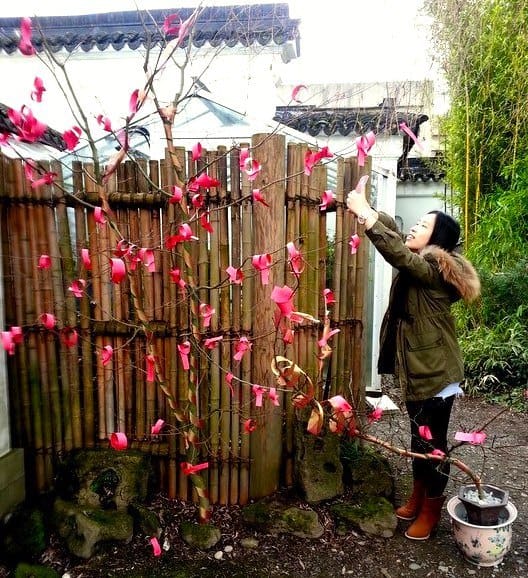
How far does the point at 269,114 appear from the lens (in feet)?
23.3

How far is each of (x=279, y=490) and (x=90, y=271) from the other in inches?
65.9

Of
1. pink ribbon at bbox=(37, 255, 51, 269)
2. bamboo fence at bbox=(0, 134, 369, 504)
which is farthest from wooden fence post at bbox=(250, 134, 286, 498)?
pink ribbon at bbox=(37, 255, 51, 269)

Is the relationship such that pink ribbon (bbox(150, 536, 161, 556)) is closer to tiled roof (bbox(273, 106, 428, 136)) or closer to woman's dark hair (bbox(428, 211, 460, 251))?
woman's dark hair (bbox(428, 211, 460, 251))

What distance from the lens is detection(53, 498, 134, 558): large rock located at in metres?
2.31

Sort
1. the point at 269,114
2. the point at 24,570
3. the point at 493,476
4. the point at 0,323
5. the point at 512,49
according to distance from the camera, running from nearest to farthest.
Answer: the point at 24,570
the point at 0,323
the point at 493,476
the point at 512,49
the point at 269,114

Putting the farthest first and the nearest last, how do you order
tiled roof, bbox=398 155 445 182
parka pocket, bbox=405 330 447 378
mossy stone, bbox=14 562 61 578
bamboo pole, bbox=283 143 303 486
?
tiled roof, bbox=398 155 445 182 → bamboo pole, bbox=283 143 303 486 → parka pocket, bbox=405 330 447 378 → mossy stone, bbox=14 562 61 578

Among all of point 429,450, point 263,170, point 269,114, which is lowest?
point 429,450

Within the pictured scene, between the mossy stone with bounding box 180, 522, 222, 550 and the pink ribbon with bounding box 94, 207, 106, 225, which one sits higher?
the pink ribbon with bounding box 94, 207, 106, 225

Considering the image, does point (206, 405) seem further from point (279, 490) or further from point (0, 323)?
point (0, 323)

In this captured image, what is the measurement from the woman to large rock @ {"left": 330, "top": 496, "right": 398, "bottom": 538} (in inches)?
4.6

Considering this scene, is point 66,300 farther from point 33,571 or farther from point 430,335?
point 430,335

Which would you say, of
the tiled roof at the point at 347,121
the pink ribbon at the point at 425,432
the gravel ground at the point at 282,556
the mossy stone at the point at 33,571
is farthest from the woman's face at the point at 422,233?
the tiled roof at the point at 347,121

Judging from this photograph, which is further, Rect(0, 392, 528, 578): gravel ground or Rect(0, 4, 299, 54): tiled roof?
Rect(0, 4, 299, 54): tiled roof

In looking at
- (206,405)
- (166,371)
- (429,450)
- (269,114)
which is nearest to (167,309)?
(166,371)
